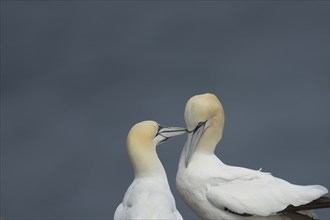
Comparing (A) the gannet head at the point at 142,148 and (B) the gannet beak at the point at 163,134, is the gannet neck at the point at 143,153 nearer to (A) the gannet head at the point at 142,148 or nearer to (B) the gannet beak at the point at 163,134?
(A) the gannet head at the point at 142,148

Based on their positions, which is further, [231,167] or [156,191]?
[231,167]

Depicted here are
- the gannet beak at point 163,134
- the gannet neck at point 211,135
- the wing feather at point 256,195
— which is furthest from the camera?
the gannet neck at point 211,135

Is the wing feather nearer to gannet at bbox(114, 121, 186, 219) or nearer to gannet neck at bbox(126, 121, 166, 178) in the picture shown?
gannet at bbox(114, 121, 186, 219)

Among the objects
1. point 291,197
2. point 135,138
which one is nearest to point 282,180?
point 291,197

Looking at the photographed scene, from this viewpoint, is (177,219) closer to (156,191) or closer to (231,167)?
(156,191)

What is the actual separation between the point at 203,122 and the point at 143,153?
1.59m

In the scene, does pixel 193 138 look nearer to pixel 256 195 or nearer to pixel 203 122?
pixel 203 122

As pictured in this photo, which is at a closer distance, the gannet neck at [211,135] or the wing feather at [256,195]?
the wing feather at [256,195]

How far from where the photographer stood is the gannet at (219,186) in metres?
24.3

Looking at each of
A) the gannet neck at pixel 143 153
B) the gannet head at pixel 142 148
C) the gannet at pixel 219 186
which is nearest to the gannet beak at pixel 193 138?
the gannet at pixel 219 186

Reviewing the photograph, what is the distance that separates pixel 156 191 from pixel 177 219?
1.36 feet

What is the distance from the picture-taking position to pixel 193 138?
24641 mm

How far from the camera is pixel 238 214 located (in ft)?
80.0

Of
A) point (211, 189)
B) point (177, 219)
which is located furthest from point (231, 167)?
point (177, 219)
